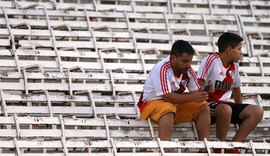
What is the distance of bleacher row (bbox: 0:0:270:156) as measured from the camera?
32.2 feet

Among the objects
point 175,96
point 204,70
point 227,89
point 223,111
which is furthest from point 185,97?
point 227,89

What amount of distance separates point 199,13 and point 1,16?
8.69 feet

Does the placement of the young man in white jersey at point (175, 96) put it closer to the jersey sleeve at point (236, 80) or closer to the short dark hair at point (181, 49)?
the short dark hair at point (181, 49)

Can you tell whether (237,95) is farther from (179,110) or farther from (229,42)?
(179,110)

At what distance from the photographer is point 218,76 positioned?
35.1 feet

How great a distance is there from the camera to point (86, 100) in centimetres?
1079

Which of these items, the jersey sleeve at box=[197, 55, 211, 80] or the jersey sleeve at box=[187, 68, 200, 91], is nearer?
the jersey sleeve at box=[187, 68, 200, 91]

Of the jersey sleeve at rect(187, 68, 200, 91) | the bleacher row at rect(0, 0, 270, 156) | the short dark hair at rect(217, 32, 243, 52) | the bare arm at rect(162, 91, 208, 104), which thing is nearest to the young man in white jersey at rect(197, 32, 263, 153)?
the short dark hair at rect(217, 32, 243, 52)

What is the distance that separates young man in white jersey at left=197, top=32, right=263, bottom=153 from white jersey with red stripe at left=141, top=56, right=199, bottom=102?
17 cm

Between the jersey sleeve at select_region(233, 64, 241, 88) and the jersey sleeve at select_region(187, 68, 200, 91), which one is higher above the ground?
the jersey sleeve at select_region(233, 64, 241, 88)

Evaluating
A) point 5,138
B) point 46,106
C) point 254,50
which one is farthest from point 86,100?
point 254,50

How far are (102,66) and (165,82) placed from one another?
162 cm

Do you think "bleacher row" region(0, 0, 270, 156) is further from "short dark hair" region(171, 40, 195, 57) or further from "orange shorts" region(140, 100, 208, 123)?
"short dark hair" region(171, 40, 195, 57)

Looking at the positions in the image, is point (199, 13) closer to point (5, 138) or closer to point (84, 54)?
point (84, 54)
